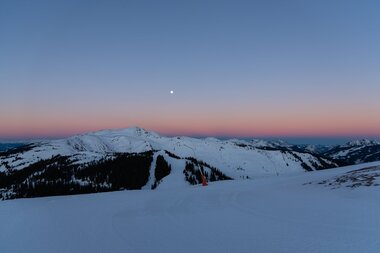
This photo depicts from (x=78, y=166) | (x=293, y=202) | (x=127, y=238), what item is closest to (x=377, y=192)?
(x=293, y=202)

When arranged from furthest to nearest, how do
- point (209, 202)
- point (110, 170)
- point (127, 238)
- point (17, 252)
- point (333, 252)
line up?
point (110, 170) < point (209, 202) < point (127, 238) < point (17, 252) < point (333, 252)

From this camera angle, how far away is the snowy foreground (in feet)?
26.7

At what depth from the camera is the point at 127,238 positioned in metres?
9.41

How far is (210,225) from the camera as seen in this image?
35.0ft

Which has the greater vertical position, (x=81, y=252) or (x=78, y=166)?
(x=81, y=252)

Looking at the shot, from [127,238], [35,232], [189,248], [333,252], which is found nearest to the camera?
[333,252]

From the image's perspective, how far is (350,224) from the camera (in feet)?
30.5

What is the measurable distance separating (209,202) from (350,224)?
7.72 metres

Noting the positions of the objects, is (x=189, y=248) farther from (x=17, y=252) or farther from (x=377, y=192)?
(x=377, y=192)

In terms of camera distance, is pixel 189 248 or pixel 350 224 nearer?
pixel 189 248

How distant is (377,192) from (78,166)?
14231cm

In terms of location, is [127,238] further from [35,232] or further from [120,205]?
[120,205]

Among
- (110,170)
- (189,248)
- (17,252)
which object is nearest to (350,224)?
(189,248)

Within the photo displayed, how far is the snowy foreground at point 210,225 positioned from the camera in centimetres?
813
